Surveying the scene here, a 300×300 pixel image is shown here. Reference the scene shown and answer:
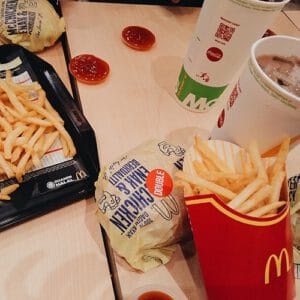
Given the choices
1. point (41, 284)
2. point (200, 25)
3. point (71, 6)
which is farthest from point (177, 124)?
point (71, 6)

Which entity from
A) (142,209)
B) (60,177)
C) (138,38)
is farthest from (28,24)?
(142,209)

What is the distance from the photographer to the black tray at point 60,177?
82 cm

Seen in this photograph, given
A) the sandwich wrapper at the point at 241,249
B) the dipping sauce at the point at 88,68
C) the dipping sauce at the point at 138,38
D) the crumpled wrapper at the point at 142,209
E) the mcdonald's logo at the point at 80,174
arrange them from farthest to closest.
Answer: the dipping sauce at the point at 138,38
the dipping sauce at the point at 88,68
the mcdonald's logo at the point at 80,174
the crumpled wrapper at the point at 142,209
the sandwich wrapper at the point at 241,249

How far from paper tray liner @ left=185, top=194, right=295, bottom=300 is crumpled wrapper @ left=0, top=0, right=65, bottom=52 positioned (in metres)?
0.86

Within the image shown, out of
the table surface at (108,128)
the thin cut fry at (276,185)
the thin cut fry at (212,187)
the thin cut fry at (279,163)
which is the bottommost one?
the table surface at (108,128)

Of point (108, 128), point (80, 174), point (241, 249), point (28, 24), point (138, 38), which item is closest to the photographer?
point (241, 249)

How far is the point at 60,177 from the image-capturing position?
880 millimetres

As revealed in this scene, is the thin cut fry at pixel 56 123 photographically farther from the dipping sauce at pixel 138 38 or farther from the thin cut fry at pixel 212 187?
the dipping sauce at pixel 138 38

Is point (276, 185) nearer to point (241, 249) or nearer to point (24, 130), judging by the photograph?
point (241, 249)

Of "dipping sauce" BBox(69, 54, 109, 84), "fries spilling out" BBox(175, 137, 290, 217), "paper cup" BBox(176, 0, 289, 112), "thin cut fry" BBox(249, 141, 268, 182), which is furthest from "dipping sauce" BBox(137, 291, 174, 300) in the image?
"dipping sauce" BBox(69, 54, 109, 84)

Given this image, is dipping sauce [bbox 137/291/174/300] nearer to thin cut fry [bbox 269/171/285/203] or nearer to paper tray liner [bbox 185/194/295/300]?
paper tray liner [bbox 185/194/295/300]

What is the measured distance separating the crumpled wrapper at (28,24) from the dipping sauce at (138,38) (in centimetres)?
28

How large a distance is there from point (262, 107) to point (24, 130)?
0.59 metres

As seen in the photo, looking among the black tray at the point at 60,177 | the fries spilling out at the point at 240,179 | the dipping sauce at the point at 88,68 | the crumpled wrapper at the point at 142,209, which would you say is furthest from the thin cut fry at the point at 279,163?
the dipping sauce at the point at 88,68
